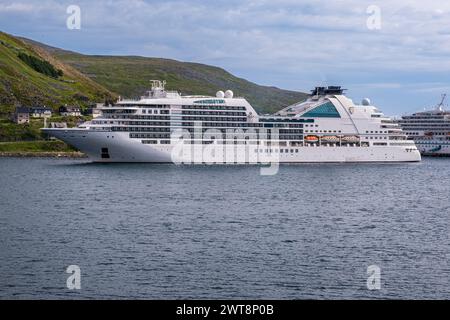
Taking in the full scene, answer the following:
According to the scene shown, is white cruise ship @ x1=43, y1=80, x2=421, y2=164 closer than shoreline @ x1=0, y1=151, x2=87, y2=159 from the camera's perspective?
Yes

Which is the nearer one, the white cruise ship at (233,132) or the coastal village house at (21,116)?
the white cruise ship at (233,132)

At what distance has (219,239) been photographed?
51.1 meters

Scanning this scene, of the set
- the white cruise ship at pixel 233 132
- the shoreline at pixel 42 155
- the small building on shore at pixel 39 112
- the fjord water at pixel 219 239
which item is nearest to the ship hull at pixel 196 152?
the white cruise ship at pixel 233 132

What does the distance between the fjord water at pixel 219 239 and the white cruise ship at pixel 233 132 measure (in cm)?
2595

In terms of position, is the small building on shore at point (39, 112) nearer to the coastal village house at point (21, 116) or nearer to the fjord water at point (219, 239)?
the coastal village house at point (21, 116)

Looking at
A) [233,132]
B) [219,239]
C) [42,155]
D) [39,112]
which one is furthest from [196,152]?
[39,112]

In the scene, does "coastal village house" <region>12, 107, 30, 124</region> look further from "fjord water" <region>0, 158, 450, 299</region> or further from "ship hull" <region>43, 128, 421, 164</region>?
"fjord water" <region>0, 158, 450, 299</region>

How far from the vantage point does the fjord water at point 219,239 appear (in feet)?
127

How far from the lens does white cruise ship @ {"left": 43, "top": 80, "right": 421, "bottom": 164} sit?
119500mm

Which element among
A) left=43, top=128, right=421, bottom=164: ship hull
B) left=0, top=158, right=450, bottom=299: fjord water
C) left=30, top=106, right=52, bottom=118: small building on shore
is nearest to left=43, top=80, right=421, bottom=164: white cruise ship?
left=43, top=128, right=421, bottom=164: ship hull
